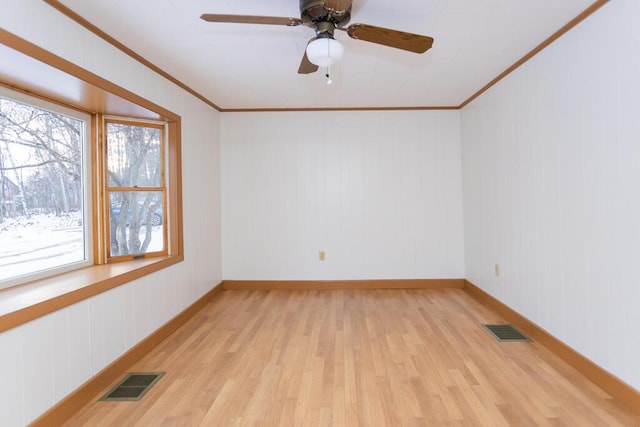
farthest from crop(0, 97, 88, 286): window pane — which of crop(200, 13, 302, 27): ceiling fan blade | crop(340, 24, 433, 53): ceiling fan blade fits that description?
crop(340, 24, 433, 53): ceiling fan blade

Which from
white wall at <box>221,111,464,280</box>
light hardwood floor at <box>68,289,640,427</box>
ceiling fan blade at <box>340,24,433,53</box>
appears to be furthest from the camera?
white wall at <box>221,111,464,280</box>

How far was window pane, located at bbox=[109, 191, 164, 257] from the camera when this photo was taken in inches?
122

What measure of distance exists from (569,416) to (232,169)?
13.8ft

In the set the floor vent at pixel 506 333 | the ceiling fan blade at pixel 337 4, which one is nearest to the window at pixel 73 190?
the ceiling fan blade at pixel 337 4

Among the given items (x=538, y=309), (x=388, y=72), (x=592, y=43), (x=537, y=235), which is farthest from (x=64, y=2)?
(x=538, y=309)

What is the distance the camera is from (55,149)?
2.62 meters

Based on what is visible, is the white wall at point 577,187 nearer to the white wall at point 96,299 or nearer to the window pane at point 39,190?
the white wall at point 96,299

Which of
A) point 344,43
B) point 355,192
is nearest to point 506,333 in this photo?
point 355,192

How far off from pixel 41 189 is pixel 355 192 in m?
3.32

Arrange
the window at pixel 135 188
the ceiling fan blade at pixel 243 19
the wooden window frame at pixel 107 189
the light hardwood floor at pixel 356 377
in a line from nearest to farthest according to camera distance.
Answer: the ceiling fan blade at pixel 243 19, the light hardwood floor at pixel 356 377, the wooden window frame at pixel 107 189, the window at pixel 135 188

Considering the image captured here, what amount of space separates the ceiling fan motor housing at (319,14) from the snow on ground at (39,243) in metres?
2.23

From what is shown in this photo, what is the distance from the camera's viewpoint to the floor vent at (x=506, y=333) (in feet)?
9.97

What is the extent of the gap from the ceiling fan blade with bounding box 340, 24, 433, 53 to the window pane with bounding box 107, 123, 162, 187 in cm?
232

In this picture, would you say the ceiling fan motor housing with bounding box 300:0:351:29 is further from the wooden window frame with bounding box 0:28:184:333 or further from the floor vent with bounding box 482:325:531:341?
the floor vent with bounding box 482:325:531:341
